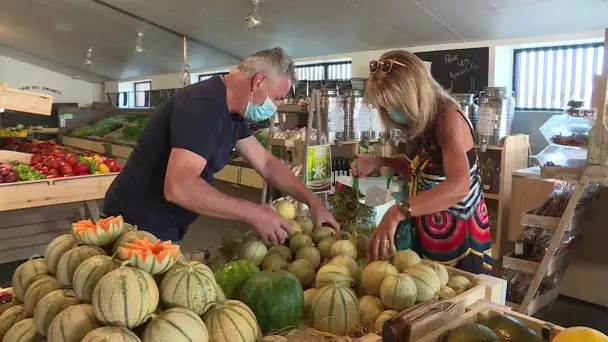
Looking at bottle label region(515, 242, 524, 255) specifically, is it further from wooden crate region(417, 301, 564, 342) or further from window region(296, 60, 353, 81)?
window region(296, 60, 353, 81)

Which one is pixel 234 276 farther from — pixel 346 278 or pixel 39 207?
pixel 39 207

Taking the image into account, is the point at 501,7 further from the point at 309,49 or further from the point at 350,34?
the point at 309,49

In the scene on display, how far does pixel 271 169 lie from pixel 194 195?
25.7 inches

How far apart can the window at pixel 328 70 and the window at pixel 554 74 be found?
221cm

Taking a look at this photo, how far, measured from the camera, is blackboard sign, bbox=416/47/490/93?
5.33 metres

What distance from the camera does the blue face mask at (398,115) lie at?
1984mm

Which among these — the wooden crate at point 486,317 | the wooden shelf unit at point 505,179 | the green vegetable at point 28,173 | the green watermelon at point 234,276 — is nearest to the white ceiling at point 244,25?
the wooden shelf unit at point 505,179

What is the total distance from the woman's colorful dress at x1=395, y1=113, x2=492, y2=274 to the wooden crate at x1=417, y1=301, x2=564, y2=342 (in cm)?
72

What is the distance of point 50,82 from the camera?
43.9ft

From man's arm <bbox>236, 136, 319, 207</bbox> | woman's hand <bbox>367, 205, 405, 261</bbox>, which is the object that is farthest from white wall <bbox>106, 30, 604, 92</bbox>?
woman's hand <bbox>367, 205, 405, 261</bbox>

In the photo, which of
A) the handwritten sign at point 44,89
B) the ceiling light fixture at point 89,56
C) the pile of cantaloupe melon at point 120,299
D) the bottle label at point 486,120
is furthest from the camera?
the handwritten sign at point 44,89

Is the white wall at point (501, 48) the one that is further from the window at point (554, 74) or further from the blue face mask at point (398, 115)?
the blue face mask at point (398, 115)

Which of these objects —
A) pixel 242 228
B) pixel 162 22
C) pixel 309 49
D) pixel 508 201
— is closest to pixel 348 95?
pixel 508 201

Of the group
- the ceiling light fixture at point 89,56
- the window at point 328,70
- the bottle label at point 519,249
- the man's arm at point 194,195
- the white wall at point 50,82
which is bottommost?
the bottle label at point 519,249
